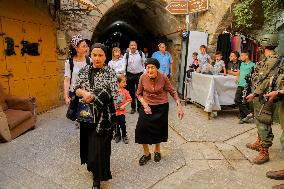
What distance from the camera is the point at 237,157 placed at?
455 centimetres

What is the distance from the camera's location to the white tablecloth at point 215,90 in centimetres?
655

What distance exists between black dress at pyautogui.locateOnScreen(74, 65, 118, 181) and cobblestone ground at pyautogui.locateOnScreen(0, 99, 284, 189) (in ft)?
1.34

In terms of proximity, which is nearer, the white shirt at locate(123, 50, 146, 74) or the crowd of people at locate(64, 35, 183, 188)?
the crowd of people at locate(64, 35, 183, 188)

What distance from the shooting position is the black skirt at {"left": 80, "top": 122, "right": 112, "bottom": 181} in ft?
10.8

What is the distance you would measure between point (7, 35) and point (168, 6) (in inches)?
215

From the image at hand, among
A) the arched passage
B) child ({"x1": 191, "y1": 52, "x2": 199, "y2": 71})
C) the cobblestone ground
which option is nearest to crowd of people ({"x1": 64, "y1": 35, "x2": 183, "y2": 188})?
the cobblestone ground

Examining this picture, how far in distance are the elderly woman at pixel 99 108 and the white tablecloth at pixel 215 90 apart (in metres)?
3.68

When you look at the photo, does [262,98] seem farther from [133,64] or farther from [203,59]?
[203,59]

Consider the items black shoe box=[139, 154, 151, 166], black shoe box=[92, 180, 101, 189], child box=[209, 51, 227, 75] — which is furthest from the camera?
child box=[209, 51, 227, 75]

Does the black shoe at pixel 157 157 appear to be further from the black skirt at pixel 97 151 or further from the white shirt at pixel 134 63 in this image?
the white shirt at pixel 134 63

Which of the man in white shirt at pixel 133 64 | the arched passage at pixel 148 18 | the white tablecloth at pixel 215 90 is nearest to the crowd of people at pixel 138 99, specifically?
the white tablecloth at pixel 215 90

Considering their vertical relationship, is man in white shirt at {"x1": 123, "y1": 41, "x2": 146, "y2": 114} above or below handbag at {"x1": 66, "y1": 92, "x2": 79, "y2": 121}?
above

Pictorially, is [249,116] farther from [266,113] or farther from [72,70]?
[72,70]

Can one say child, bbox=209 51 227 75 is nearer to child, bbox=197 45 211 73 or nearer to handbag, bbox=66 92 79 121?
child, bbox=197 45 211 73
